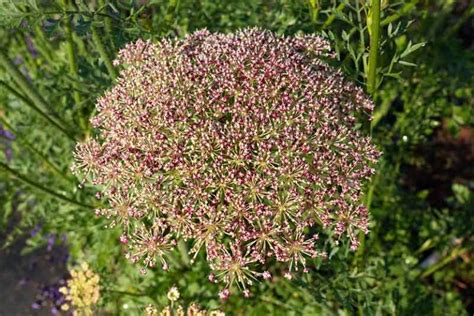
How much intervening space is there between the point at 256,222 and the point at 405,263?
179cm

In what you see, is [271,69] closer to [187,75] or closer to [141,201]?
[187,75]

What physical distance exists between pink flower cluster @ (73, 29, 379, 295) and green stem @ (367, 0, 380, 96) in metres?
0.09

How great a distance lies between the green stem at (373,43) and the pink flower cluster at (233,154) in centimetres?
9

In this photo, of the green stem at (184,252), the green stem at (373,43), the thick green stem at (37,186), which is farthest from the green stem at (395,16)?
the thick green stem at (37,186)

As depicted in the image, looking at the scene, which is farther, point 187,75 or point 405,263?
point 405,263

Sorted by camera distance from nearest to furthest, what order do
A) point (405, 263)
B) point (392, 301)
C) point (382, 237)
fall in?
1. point (392, 301)
2. point (405, 263)
3. point (382, 237)

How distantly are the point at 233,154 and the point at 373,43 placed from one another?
78cm

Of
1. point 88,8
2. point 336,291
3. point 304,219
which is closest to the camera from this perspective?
point 304,219

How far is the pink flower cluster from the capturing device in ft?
7.01

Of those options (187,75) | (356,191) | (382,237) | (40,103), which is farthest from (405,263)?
(40,103)

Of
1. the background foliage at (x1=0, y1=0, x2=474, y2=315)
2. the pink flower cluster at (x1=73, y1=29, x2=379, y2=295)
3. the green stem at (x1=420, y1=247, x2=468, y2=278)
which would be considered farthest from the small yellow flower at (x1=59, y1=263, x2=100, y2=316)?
the green stem at (x1=420, y1=247, x2=468, y2=278)

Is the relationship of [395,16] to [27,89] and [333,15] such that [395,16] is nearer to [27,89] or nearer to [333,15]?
[333,15]

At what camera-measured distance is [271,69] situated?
2.37 metres

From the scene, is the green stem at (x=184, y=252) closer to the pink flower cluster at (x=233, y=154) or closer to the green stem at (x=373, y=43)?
the pink flower cluster at (x=233, y=154)
